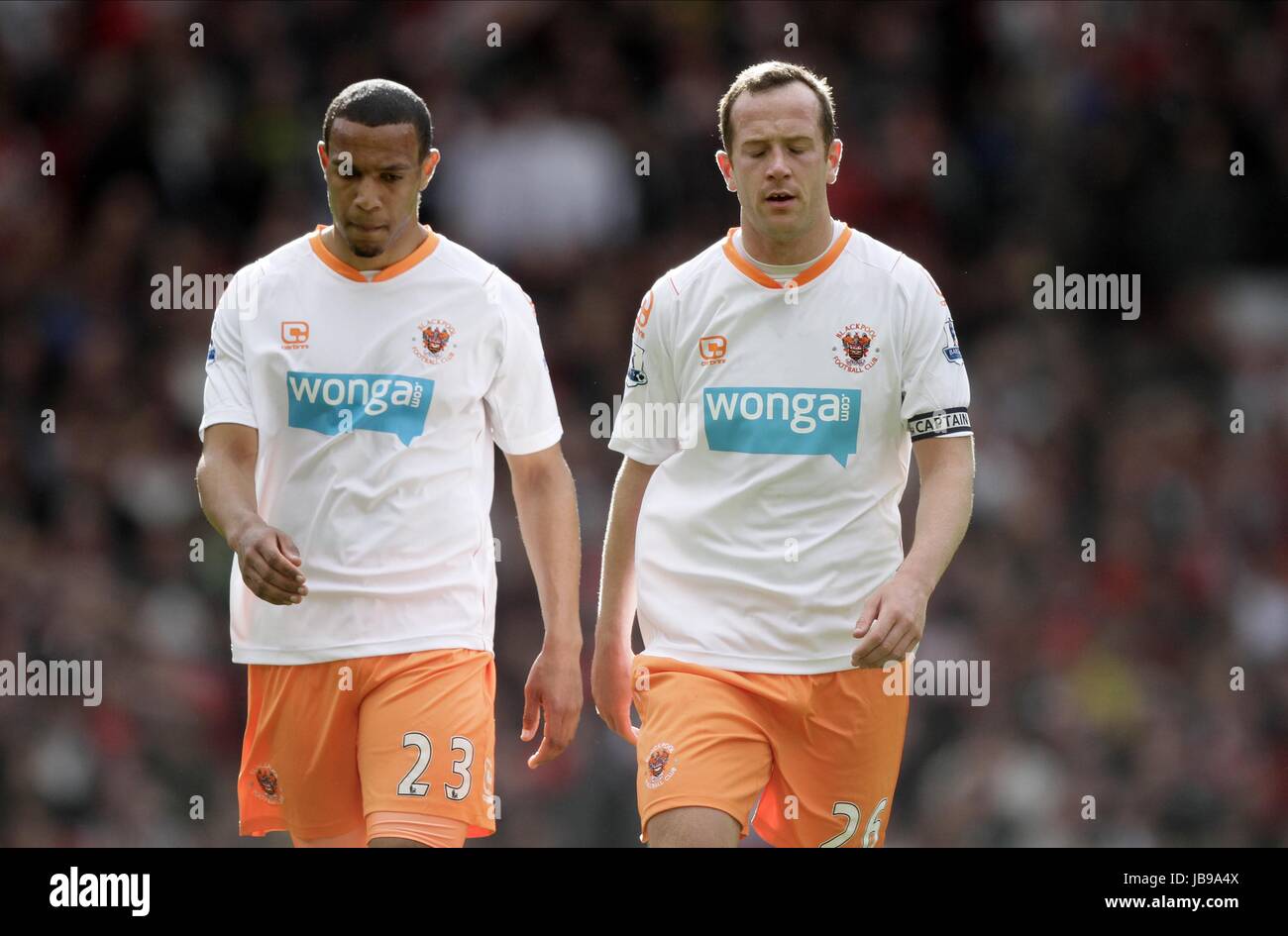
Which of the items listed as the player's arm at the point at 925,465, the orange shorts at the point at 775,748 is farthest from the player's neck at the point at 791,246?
the orange shorts at the point at 775,748

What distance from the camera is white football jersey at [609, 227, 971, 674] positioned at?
18.1ft

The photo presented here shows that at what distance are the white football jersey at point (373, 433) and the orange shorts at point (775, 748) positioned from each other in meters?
0.61

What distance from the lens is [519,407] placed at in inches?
229

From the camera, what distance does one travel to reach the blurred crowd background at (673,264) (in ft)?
32.4

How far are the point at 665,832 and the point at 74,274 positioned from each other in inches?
287

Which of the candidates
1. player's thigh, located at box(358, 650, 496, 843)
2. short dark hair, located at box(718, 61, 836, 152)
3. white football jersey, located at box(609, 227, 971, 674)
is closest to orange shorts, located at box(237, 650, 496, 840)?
player's thigh, located at box(358, 650, 496, 843)

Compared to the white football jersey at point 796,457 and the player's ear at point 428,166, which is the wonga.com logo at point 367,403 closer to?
the player's ear at point 428,166

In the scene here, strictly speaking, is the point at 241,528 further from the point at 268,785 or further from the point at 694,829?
the point at 694,829

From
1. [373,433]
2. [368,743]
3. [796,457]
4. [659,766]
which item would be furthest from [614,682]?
[373,433]

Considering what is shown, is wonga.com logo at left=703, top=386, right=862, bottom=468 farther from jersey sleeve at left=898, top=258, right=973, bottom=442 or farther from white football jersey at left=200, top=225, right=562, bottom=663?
white football jersey at left=200, top=225, right=562, bottom=663

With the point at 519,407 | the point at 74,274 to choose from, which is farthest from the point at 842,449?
the point at 74,274

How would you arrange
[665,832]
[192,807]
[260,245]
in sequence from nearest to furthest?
[665,832], [192,807], [260,245]

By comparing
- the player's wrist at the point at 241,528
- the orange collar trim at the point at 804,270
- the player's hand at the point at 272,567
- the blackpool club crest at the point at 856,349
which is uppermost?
the orange collar trim at the point at 804,270

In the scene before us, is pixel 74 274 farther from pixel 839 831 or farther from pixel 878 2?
pixel 839 831
